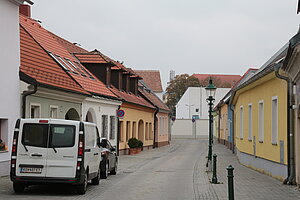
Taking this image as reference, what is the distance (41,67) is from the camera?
69.8ft

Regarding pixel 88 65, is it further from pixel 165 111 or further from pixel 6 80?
pixel 165 111

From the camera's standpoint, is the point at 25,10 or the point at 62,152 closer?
the point at 62,152

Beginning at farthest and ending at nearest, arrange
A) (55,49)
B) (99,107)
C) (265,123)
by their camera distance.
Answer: (99,107) < (55,49) < (265,123)

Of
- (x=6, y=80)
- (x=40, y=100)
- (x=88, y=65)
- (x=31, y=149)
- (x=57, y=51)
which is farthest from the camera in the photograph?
(x=88, y=65)

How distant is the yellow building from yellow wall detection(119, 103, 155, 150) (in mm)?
10567

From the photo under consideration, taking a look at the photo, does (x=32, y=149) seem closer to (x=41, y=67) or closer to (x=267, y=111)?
(x=41, y=67)

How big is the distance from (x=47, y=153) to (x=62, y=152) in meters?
0.36

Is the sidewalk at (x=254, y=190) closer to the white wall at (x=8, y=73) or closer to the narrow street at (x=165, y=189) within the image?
the narrow street at (x=165, y=189)

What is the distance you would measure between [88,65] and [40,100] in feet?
47.5

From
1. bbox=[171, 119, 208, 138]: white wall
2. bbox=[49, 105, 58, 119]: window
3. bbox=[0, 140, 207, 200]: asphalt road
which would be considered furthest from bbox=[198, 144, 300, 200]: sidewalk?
bbox=[171, 119, 208, 138]: white wall

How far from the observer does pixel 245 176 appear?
20078mm

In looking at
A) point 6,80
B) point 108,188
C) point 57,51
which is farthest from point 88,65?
point 108,188

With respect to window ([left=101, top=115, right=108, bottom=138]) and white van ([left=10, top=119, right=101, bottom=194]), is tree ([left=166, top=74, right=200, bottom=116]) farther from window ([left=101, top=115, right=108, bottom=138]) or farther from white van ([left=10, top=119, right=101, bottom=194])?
white van ([left=10, top=119, right=101, bottom=194])

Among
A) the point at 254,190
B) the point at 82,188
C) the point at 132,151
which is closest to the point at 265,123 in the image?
the point at 254,190
